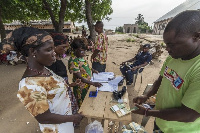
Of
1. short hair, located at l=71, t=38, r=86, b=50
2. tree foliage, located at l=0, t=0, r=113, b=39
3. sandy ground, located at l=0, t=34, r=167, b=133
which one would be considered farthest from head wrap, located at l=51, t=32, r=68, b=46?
tree foliage, located at l=0, t=0, r=113, b=39

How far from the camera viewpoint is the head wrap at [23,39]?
1019mm

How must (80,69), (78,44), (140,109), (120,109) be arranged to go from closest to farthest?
(140,109), (120,109), (78,44), (80,69)

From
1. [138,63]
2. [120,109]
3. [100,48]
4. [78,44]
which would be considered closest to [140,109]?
[120,109]

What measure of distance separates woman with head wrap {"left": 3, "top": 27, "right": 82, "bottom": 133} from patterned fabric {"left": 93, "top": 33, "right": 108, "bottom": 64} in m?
2.37

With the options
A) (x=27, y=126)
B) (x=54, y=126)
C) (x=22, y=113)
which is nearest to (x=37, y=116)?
(x=54, y=126)

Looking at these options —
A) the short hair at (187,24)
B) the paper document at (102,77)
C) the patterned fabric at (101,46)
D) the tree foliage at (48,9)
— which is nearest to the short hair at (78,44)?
the paper document at (102,77)

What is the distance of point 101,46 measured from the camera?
3512 mm

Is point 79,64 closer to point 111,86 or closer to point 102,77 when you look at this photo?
point 102,77

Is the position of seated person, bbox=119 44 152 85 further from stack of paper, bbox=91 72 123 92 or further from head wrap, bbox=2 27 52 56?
head wrap, bbox=2 27 52 56

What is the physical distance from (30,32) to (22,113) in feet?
9.89

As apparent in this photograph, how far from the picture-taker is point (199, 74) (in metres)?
0.94

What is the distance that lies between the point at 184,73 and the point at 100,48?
8.65ft

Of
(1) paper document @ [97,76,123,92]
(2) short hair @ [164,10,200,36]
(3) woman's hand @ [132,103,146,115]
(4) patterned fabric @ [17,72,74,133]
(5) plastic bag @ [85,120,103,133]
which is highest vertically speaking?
(2) short hair @ [164,10,200,36]

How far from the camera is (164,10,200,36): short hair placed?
0.93m
